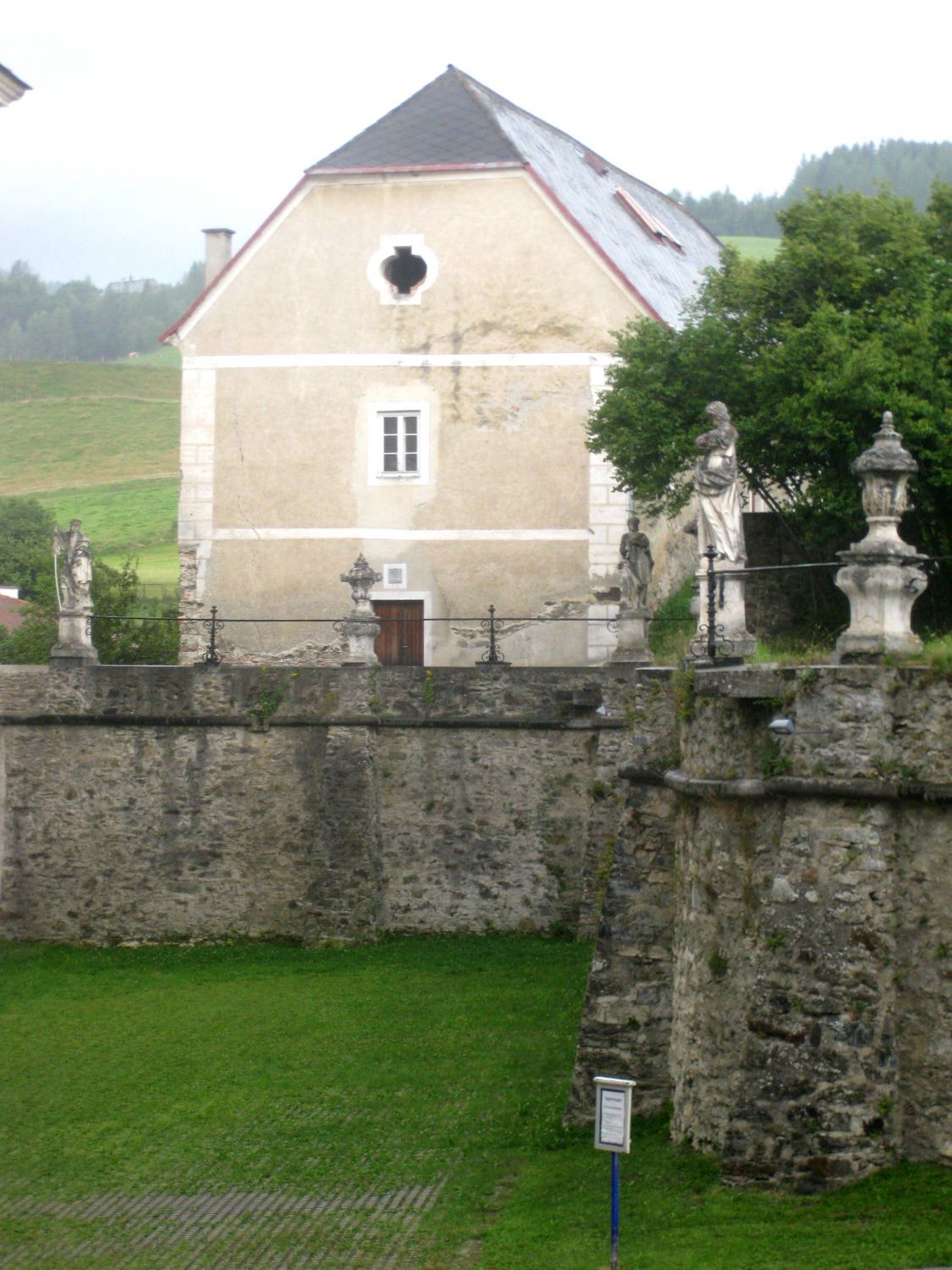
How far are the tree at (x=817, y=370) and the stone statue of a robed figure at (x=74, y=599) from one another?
7513 mm

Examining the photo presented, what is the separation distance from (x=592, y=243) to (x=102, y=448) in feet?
215

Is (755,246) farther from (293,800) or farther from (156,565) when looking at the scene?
(293,800)

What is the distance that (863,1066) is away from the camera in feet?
35.8

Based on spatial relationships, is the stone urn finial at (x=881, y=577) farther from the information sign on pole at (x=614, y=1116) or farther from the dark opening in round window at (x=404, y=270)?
the dark opening in round window at (x=404, y=270)

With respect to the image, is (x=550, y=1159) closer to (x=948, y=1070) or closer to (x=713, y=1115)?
(x=713, y=1115)

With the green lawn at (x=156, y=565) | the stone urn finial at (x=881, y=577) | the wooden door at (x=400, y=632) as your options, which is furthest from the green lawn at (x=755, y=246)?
the stone urn finial at (x=881, y=577)

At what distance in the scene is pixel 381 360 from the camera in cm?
2930

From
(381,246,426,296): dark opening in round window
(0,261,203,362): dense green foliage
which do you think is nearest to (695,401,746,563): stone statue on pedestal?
(381,246,426,296): dark opening in round window

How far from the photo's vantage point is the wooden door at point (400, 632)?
2902cm

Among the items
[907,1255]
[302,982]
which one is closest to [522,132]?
[302,982]

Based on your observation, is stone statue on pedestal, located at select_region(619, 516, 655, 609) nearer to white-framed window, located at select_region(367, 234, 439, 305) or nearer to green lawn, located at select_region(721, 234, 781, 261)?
white-framed window, located at select_region(367, 234, 439, 305)

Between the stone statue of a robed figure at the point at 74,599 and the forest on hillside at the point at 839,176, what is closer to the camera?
the stone statue of a robed figure at the point at 74,599

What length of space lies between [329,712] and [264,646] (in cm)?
533

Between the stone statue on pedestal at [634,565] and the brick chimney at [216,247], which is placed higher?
the brick chimney at [216,247]
